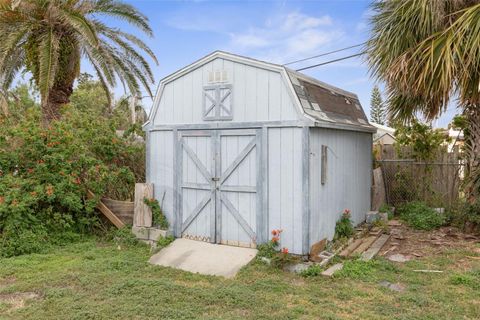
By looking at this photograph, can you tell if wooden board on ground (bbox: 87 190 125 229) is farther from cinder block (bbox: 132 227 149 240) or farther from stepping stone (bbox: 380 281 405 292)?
stepping stone (bbox: 380 281 405 292)

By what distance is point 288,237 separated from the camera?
632 cm

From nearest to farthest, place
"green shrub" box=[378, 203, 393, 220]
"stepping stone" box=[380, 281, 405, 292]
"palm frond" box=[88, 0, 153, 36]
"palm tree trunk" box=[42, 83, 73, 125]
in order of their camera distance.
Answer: "stepping stone" box=[380, 281, 405, 292]
"green shrub" box=[378, 203, 393, 220]
"palm tree trunk" box=[42, 83, 73, 125]
"palm frond" box=[88, 0, 153, 36]

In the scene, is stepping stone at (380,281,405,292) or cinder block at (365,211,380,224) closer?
stepping stone at (380,281,405,292)

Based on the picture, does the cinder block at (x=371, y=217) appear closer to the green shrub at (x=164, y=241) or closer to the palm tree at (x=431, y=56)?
the palm tree at (x=431, y=56)

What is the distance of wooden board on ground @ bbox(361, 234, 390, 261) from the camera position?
6495 millimetres

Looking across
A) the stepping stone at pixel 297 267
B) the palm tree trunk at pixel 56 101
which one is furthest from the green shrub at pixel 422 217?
the palm tree trunk at pixel 56 101

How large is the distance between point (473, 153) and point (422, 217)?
172 centimetres

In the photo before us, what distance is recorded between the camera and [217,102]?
696cm

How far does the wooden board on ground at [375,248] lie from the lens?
256 inches

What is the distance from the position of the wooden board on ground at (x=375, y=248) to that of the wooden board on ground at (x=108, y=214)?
186 inches

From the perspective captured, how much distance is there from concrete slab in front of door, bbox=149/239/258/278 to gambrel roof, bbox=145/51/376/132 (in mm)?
2452

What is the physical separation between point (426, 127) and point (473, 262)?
14.9ft

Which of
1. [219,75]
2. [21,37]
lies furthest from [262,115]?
[21,37]

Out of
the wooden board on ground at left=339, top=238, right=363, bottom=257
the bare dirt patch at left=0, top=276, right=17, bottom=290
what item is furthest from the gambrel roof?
the bare dirt patch at left=0, top=276, right=17, bottom=290
